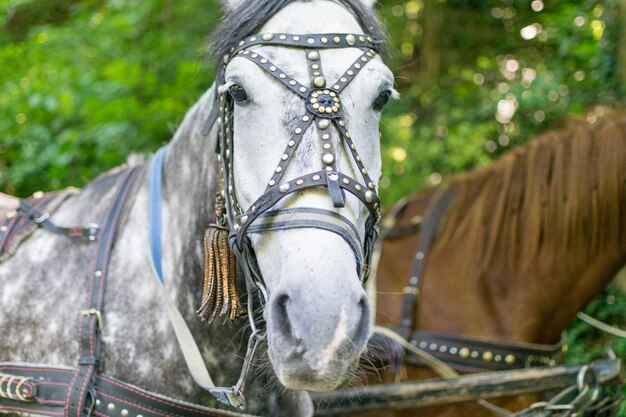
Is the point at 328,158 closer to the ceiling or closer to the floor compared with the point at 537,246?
closer to the ceiling

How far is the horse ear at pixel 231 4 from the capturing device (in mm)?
1860

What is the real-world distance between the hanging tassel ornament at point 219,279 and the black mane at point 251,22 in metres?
0.47

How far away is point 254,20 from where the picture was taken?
1729mm

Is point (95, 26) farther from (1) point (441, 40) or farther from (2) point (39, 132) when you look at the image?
(1) point (441, 40)

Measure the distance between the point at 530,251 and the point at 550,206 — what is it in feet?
0.71

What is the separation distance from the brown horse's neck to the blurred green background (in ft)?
2.52

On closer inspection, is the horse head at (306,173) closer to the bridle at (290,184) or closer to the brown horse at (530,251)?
the bridle at (290,184)

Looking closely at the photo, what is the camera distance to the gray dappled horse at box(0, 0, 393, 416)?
137 cm

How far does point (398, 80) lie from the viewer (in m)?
5.68

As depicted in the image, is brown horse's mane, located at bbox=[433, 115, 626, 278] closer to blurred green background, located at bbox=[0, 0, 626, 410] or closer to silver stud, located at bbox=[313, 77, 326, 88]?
blurred green background, located at bbox=[0, 0, 626, 410]

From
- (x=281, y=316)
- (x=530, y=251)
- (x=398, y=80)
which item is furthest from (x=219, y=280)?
(x=398, y=80)

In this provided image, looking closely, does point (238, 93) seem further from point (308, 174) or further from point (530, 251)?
point (530, 251)

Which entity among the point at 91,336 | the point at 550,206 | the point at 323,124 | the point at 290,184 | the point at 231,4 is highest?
the point at 231,4

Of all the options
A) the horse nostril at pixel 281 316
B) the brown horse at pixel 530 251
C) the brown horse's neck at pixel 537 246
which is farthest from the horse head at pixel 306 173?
the brown horse's neck at pixel 537 246
